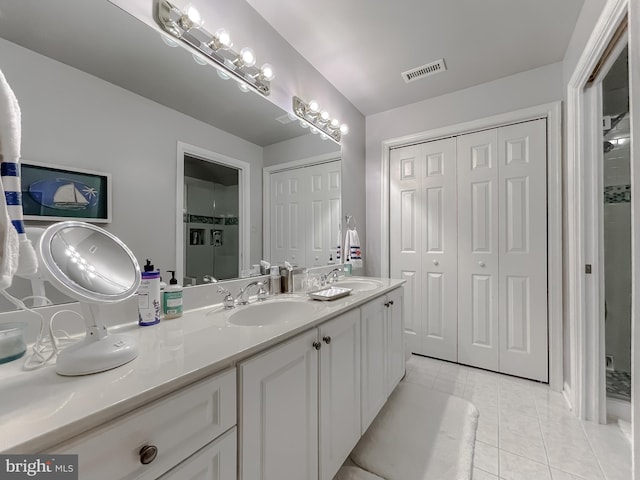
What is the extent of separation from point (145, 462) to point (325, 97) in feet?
7.56

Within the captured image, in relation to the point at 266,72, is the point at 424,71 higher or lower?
higher

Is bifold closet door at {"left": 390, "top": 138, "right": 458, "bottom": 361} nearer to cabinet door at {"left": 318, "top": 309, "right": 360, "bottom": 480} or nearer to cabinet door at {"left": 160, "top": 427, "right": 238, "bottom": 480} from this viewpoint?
cabinet door at {"left": 318, "top": 309, "right": 360, "bottom": 480}

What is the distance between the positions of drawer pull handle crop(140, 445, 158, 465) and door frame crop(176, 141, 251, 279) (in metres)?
0.72

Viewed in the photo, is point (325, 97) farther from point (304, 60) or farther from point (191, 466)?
point (191, 466)

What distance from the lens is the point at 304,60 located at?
1.96m

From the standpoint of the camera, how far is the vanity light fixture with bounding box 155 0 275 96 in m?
1.15

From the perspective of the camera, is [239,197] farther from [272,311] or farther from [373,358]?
[373,358]

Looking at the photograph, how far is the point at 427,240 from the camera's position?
2504mm

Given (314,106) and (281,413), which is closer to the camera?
(281,413)

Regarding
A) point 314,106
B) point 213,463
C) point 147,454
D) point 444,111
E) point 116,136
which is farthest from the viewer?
point 444,111

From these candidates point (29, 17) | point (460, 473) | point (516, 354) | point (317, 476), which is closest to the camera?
point (29, 17)

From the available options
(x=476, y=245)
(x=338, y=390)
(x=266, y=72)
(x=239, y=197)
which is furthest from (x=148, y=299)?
(x=476, y=245)

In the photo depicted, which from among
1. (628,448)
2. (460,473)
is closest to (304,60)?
(460,473)

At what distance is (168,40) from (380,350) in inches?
71.2
